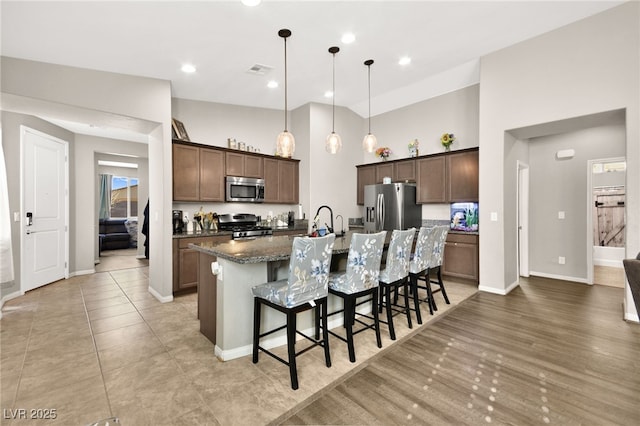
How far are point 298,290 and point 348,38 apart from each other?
9.86ft

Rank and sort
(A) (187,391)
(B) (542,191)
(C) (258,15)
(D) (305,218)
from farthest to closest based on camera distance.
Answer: (D) (305,218), (B) (542,191), (C) (258,15), (A) (187,391)

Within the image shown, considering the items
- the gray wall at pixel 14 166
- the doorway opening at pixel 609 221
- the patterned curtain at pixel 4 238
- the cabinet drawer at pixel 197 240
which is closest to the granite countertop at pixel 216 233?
the cabinet drawer at pixel 197 240

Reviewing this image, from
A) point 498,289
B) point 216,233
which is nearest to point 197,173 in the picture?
point 216,233

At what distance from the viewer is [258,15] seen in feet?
9.58

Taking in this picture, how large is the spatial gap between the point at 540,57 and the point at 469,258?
294 centimetres

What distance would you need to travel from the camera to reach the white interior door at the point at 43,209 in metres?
4.30

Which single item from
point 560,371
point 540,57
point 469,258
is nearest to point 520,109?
point 540,57

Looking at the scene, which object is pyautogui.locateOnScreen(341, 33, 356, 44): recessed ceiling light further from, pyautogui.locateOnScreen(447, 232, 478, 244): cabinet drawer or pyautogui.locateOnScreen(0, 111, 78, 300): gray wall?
pyautogui.locateOnScreen(0, 111, 78, 300): gray wall

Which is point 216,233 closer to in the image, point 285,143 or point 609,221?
point 285,143

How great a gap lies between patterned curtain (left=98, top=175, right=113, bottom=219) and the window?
23 cm

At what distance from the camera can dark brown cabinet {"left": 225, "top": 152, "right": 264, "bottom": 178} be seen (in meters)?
4.99

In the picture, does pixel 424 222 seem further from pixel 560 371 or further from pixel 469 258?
pixel 560 371

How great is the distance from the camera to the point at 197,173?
4.60 meters

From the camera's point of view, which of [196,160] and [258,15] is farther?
[196,160]
